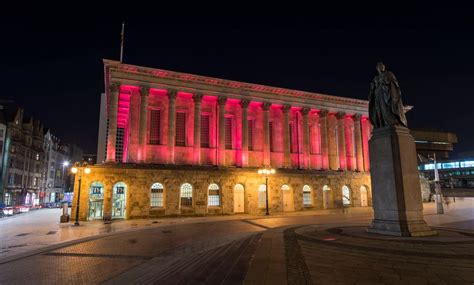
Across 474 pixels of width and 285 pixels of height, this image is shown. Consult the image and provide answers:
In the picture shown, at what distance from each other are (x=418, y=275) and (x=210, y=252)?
7231 mm

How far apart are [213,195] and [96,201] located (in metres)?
12.7

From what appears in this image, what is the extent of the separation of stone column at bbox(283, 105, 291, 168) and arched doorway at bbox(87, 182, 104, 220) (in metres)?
23.7

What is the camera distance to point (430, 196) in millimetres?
54812

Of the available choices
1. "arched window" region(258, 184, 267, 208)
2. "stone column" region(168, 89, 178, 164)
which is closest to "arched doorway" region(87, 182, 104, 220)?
"stone column" region(168, 89, 178, 164)

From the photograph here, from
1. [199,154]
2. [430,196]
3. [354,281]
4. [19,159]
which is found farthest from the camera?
[19,159]

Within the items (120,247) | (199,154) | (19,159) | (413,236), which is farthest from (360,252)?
(19,159)

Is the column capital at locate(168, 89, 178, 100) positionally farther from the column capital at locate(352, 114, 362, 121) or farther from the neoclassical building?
the column capital at locate(352, 114, 362, 121)

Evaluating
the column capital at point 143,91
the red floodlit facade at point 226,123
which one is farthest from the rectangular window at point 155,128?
the column capital at point 143,91

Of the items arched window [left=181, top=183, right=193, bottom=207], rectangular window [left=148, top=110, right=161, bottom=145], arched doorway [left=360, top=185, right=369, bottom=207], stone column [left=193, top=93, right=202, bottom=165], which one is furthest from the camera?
arched doorway [left=360, top=185, right=369, bottom=207]

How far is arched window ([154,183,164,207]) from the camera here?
32.4 metres

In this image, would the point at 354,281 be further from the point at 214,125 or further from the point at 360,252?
the point at 214,125

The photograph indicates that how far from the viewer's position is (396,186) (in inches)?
484

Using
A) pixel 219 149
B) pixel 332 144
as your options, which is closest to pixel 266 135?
pixel 219 149

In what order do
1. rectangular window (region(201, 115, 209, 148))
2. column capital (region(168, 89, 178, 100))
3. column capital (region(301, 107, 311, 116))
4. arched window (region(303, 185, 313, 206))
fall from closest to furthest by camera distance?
column capital (region(168, 89, 178, 100)) < rectangular window (region(201, 115, 209, 148)) < arched window (region(303, 185, 313, 206)) < column capital (region(301, 107, 311, 116))
